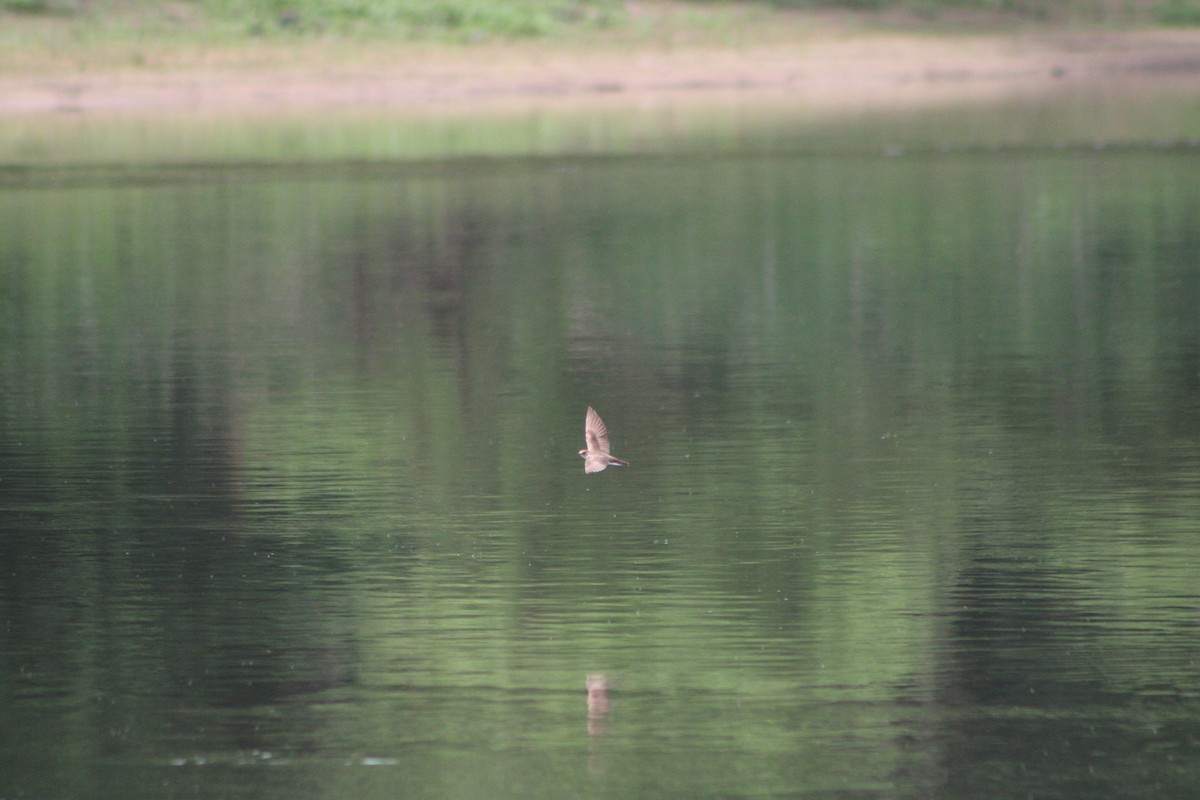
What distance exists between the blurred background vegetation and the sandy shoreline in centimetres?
242

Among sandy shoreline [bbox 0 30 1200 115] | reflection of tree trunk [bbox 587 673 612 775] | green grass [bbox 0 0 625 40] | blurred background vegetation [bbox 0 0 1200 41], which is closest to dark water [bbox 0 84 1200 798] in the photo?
reflection of tree trunk [bbox 587 673 612 775]

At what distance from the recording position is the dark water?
404 inches

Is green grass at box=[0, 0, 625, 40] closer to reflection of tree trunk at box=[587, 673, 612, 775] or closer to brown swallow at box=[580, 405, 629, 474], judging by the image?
brown swallow at box=[580, 405, 629, 474]

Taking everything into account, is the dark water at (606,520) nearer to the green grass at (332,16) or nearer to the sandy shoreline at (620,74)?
the sandy shoreline at (620,74)

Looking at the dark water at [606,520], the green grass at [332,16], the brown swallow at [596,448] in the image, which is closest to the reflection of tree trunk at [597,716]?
the dark water at [606,520]

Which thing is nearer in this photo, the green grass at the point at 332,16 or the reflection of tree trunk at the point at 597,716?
the reflection of tree trunk at the point at 597,716

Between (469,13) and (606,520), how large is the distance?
57822 millimetres

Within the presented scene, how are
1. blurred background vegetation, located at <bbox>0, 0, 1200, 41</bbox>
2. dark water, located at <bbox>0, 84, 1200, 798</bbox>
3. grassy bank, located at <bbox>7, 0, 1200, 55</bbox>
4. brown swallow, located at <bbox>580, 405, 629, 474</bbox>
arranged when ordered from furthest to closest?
blurred background vegetation, located at <bbox>0, 0, 1200, 41</bbox>, grassy bank, located at <bbox>7, 0, 1200, 55</bbox>, brown swallow, located at <bbox>580, 405, 629, 474</bbox>, dark water, located at <bbox>0, 84, 1200, 798</bbox>

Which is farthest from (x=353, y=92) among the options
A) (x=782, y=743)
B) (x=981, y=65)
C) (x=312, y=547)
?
(x=782, y=743)

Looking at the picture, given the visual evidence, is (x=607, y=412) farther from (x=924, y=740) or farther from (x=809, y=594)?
(x=924, y=740)

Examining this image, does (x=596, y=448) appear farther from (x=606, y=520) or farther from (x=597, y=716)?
(x=597, y=716)

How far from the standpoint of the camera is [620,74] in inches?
2618

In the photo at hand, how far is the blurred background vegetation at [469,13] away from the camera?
68062mm

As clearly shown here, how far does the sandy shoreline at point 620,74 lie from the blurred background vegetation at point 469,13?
242 centimetres
